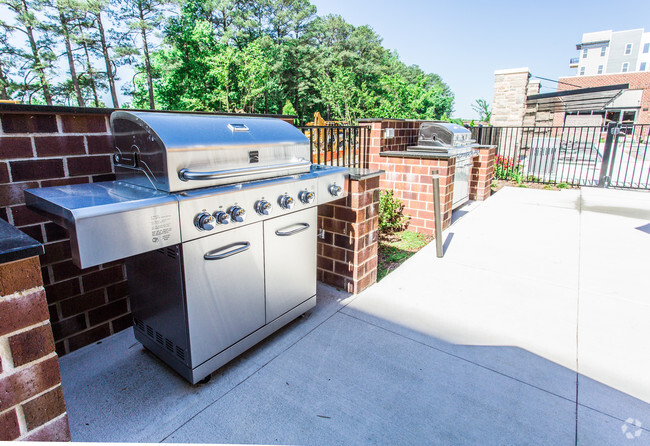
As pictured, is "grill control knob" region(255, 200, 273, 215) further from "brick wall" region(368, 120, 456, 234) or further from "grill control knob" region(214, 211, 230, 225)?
"brick wall" region(368, 120, 456, 234)

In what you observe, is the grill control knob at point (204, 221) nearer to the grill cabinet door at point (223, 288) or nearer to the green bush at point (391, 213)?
the grill cabinet door at point (223, 288)

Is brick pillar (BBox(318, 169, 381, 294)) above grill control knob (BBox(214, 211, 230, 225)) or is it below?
below

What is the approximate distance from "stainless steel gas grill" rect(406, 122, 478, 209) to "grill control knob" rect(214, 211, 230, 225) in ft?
12.2

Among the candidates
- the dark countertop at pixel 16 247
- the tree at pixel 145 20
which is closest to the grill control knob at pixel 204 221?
the dark countertop at pixel 16 247

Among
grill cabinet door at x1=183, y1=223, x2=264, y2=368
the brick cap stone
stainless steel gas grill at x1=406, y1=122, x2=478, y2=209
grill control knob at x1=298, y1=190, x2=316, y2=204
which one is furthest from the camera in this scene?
the brick cap stone

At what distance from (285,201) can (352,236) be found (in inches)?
35.5

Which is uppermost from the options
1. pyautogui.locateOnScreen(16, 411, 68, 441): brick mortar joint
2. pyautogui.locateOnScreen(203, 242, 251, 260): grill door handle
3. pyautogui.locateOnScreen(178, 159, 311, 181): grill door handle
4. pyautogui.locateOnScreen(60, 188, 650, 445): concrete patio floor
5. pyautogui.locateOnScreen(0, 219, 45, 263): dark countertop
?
pyautogui.locateOnScreen(178, 159, 311, 181): grill door handle

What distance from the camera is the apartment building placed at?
41.8 m

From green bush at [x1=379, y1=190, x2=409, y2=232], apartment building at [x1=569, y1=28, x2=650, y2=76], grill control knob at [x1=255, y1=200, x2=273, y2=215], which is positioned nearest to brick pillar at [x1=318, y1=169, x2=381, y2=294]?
grill control knob at [x1=255, y1=200, x2=273, y2=215]

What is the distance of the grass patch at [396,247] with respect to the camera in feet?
11.5

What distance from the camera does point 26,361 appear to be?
995 mm

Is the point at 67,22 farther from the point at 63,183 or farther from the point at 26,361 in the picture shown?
the point at 26,361

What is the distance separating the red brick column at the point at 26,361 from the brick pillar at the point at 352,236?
199 cm

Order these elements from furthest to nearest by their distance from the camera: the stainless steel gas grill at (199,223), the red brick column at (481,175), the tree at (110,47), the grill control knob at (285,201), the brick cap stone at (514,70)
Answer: the tree at (110,47) < the brick cap stone at (514,70) < the red brick column at (481,175) < the grill control knob at (285,201) < the stainless steel gas grill at (199,223)
